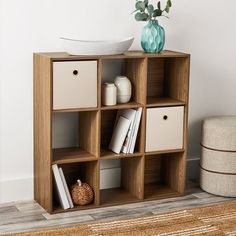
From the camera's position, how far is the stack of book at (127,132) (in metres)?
3.23

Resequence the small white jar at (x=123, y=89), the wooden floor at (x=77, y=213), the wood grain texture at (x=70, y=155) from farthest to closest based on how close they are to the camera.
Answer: the small white jar at (x=123, y=89)
the wood grain texture at (x=70, y=155)
the wooden floor at (x=77, y=213)

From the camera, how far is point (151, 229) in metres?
2.88

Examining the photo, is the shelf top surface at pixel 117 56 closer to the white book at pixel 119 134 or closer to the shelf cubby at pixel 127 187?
the white book at pixel 119 134

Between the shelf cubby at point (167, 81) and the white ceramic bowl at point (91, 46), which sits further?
the shelf cubby at point (167, 81)

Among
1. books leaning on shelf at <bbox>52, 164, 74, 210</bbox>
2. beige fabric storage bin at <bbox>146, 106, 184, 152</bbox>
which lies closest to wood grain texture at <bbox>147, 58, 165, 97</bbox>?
beige fabric storage bin at <bbox>146, 106, 184, 152</bbox>

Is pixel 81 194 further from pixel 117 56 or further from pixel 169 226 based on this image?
pixel 117 56

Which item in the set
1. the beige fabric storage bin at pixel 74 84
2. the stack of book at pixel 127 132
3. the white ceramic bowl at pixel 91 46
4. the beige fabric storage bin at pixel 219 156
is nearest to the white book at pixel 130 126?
the stack of book at pixel 127 132

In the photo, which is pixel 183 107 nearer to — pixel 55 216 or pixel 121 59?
pixel 121 59

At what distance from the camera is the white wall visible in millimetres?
3131

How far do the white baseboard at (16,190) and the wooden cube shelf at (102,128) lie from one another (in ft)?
0.14

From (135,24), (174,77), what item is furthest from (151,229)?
(135,24)

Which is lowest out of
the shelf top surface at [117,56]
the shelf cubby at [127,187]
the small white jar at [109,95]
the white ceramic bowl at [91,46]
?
the shelf cubby at [127,187]

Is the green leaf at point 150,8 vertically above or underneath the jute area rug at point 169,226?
above

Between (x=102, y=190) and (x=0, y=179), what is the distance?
60 centimetres
